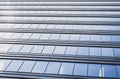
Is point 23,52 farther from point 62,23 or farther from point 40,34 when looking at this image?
point 62,23

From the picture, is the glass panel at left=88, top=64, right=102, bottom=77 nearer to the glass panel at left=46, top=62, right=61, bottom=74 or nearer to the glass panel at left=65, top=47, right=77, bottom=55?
the glass panel at left=65, top=47, right=77, bottom=55

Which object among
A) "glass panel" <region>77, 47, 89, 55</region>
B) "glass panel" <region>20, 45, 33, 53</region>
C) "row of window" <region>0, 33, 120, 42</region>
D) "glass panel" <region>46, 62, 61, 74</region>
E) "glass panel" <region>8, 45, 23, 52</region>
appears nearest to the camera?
"glass panel" <region>46, 62, 61, 74</region>

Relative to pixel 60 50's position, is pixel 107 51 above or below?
above

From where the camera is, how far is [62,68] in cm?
2375

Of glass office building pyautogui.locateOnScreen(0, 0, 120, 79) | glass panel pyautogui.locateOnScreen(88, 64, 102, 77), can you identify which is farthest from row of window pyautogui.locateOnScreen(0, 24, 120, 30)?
glass panel pyautogui.locateOnScreen(88, 64, 102, 77)

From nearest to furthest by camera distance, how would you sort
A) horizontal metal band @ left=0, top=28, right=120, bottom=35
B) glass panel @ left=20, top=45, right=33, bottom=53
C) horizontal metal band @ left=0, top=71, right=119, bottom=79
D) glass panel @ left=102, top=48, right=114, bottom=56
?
1. horizontal metal band @ left=0, top=71, right=119, bottom=79
2. glass panel @ left=102, top=48, right=114, bottom=56
3. glass panel @ left=20, top=45, right=33, bottom=53
4. horizontal metal band @ left=0, top=28, right=120, bottom=35

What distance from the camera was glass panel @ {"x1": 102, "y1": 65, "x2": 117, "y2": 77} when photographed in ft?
73.7

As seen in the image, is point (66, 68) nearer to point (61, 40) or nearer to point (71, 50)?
point (71, 50)

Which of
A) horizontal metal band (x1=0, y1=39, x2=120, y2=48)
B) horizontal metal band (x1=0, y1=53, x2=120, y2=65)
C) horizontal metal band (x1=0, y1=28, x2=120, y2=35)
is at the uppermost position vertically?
horizontal metal band (x1=0, y1=28, x2=120, y2=35)

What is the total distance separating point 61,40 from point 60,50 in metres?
2.27

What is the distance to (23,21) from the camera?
116 feet

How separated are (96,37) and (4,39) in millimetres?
12068

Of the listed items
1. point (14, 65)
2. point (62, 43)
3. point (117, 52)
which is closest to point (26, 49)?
point (14, 65)

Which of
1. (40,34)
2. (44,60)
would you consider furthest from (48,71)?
(40,34)
